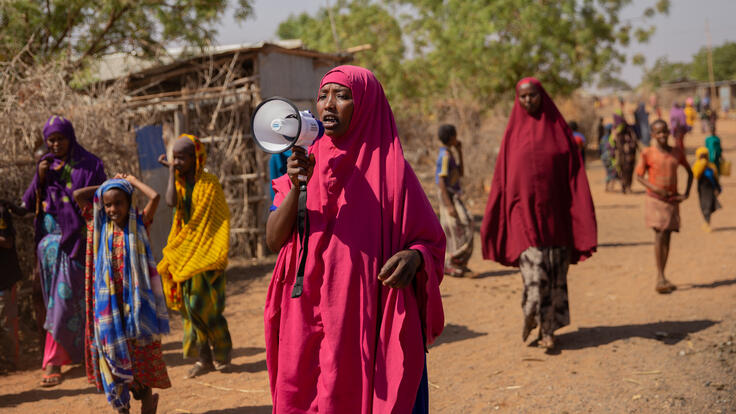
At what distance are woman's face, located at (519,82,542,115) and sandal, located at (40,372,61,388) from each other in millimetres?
4281

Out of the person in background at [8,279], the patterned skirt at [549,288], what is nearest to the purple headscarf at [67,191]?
the person in background at [8,279]

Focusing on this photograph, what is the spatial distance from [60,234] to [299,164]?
147 inches

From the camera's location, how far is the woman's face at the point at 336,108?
8.66 feet

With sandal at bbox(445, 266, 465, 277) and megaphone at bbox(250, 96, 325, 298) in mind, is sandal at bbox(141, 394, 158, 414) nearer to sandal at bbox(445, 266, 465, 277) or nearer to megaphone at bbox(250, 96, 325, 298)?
megaphone at bbox(250, 96, 325, 298)

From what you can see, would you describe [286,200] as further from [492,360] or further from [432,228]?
[492,360]

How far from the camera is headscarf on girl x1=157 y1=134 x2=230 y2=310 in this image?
208 inches

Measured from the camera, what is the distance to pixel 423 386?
2.79 m

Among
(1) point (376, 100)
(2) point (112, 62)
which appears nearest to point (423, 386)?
(1) point (376, 100)

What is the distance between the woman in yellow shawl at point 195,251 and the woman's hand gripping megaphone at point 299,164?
296cm

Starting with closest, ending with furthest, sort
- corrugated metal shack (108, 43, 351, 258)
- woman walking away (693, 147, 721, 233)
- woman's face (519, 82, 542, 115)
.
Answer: woman's face (519, 82, 542, 115)
corrugated metal shack (108, 43, 351, 258)
woman walking away (693, 147, 721, 233)

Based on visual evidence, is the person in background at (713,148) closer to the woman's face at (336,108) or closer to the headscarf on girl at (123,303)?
the headscarf on girl at (123,303)

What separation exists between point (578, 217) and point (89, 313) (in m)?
3.69

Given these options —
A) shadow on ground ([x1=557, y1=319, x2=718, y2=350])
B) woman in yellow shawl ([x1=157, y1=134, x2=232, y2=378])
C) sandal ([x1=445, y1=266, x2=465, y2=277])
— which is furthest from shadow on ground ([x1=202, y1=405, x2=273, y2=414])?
sandal ([x1=445, y1=266, x2=465, y2=277])

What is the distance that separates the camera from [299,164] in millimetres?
2500
